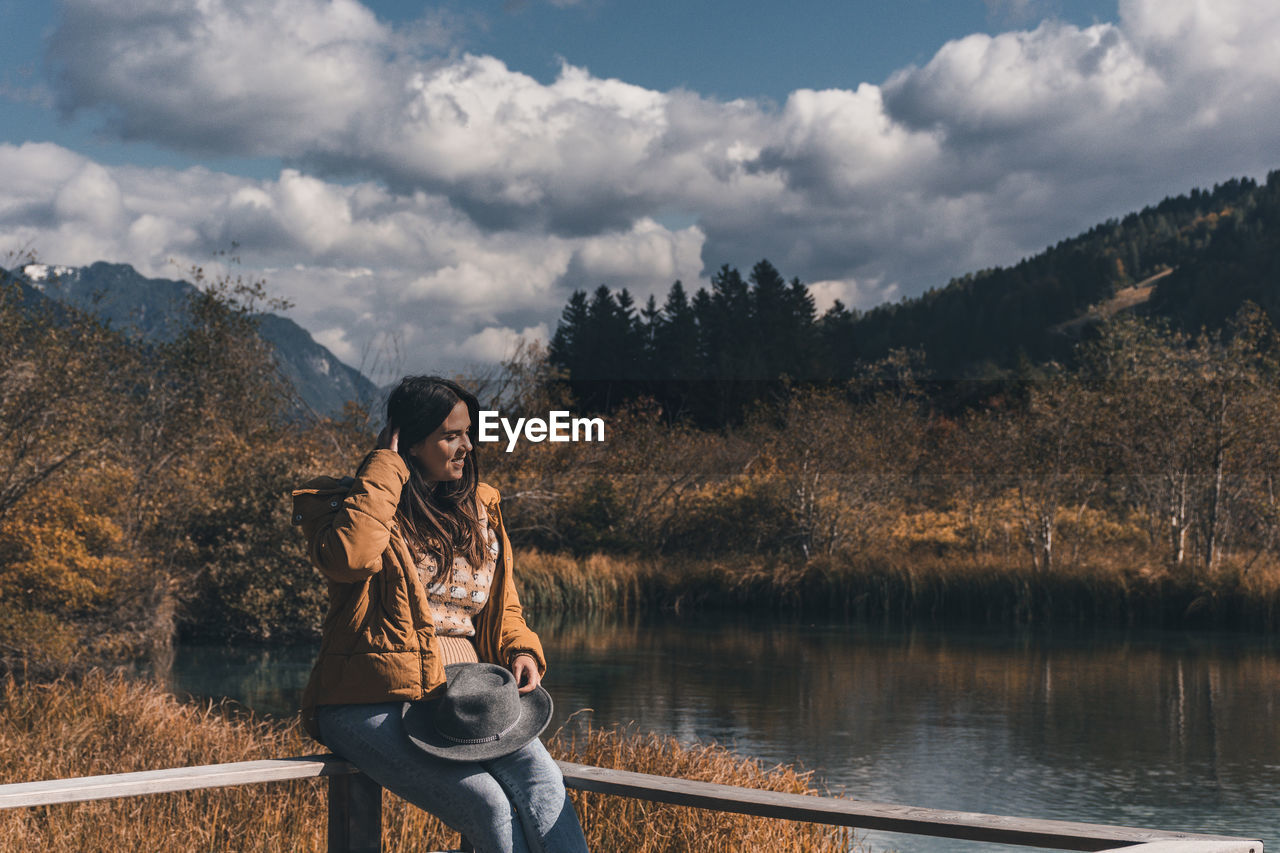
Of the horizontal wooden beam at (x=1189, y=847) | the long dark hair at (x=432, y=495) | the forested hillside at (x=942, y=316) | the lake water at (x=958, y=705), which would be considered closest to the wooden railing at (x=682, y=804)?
the horizontal wooden beam at (x=1189, y=847)

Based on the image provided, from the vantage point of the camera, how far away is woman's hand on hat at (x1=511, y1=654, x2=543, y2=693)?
3332 mm

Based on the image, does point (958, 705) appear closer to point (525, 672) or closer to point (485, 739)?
point (525, 672)

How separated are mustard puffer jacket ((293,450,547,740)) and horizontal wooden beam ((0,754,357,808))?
92 millimetres

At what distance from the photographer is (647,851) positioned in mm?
5473

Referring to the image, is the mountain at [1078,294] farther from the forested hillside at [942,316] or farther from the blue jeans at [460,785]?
the blue jeans at [460,785]

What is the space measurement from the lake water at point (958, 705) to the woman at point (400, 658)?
5640 millimetres

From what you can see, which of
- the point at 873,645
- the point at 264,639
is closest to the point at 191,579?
the point at 264,639

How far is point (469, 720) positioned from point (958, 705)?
11907mm

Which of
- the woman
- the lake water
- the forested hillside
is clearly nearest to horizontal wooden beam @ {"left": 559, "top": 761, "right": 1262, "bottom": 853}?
the woman

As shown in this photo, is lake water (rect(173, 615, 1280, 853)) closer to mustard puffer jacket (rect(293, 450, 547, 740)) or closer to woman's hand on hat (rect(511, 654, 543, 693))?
woman's hand on hat (rect(511, 654, 543, 693))

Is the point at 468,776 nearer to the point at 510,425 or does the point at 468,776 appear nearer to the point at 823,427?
the point at 510,425

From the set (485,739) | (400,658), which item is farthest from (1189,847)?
(400,658)

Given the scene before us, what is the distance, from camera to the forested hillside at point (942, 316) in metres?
55.5

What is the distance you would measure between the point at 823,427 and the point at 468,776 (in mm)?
25547
